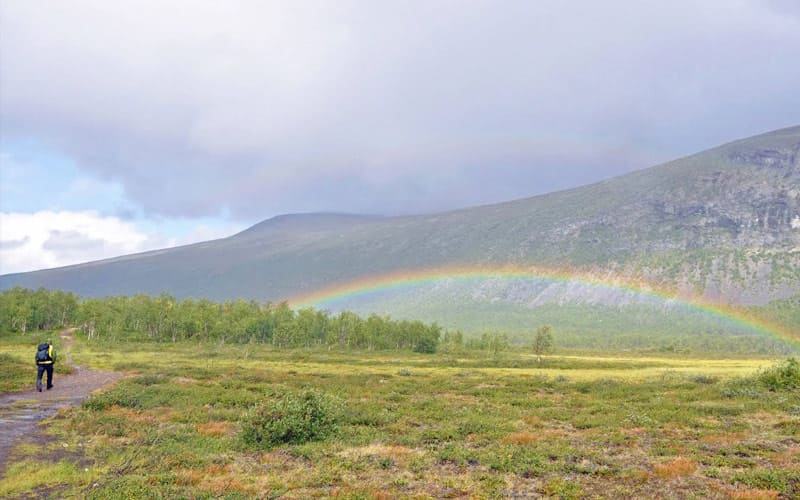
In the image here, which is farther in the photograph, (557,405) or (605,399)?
(605,399)

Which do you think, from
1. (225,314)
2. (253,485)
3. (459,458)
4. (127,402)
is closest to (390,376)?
(127,402)

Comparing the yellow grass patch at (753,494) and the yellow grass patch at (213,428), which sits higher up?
the yellow grass patch at (213,428)

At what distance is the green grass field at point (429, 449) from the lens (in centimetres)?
1717

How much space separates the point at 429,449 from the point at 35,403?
26.7 m

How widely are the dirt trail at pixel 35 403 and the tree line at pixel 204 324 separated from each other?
290 feet

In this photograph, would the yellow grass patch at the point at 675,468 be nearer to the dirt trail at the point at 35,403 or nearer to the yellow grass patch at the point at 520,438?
the yellow grass patch at the point at 520,438

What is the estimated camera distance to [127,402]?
33.3 meters

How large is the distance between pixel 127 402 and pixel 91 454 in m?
12.8

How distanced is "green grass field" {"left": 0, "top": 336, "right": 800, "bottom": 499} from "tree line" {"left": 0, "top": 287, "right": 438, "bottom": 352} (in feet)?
341

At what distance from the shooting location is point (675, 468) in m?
18.9

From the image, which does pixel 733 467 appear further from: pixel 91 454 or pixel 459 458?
pixel 91 454

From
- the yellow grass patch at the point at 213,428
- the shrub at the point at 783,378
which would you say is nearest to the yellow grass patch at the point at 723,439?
the shrub at the point at 783,378

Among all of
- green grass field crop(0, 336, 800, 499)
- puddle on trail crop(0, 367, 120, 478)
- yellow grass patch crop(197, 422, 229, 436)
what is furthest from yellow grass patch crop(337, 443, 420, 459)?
puddle on trail crop(0, 367, 120, 478)

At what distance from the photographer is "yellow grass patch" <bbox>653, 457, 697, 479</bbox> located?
1842cm
